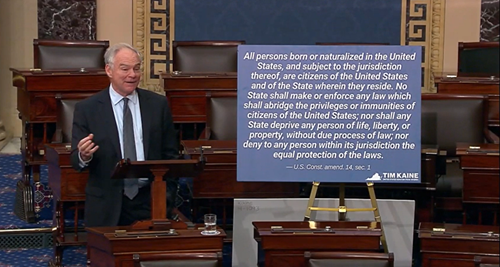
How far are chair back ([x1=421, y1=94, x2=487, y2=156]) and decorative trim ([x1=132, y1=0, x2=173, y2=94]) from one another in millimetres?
3157

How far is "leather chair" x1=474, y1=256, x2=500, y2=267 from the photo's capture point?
338 centimetres

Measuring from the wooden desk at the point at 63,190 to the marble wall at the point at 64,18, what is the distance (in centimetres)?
289

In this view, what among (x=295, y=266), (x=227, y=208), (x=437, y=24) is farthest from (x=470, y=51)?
(x=295, y=266)

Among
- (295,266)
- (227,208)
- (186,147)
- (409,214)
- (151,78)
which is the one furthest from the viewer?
(151,78)

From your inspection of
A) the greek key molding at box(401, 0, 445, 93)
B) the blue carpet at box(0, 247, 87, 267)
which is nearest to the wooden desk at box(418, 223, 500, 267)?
the blue carpet at box(0, 247, 87, 267)

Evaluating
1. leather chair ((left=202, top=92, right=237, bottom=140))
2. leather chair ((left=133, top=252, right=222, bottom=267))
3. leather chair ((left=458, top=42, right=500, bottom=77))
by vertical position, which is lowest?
leather chair ((left=133, top=252, right=222, bottom=267))

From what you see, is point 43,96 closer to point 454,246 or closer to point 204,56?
point 204,56

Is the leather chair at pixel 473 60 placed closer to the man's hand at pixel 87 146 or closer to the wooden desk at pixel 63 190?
the wooden desk at pixel 63 190

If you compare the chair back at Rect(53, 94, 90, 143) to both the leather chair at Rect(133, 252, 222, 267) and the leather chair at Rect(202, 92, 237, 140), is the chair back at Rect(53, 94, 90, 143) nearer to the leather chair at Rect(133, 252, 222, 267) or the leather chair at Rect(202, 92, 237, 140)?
the leather chair at Rect(202, 92, 237, 140)

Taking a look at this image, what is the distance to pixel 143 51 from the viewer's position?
8008 millimetres

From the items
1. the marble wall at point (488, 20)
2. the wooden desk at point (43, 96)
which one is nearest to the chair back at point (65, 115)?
the wooden desk at point (43, 96)

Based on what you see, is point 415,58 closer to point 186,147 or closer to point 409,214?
point 409,214

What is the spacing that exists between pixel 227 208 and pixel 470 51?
88.8 inches

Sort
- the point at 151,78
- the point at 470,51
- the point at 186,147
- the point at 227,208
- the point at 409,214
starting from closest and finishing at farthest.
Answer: the point at 409,214, the point at 186,147, the point at 227,208, the point at 470,51, the point at 151,78
